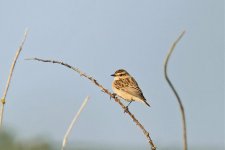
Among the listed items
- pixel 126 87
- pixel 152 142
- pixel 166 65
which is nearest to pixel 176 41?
pixel 166 65

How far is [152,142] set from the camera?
7.93ft

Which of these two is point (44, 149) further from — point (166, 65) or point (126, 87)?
point (166, 65)

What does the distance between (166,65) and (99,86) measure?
1355mm

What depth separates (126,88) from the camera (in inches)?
350

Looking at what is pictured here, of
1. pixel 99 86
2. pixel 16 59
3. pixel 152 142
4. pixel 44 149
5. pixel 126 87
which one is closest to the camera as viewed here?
pixel 152 142

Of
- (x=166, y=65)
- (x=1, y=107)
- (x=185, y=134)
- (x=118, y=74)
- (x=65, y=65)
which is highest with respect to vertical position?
(x=118, y=74)

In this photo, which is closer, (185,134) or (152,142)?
(185,134)

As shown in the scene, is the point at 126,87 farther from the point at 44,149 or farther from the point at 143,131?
the point at 143,131

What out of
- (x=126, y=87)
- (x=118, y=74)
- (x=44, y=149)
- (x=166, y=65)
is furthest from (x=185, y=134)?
(x=44, y=149)

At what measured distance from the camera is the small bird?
8414 mm

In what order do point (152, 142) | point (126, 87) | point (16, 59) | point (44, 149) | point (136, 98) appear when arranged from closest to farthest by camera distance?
point (152, 142) → point (16, 59) → point (136, 98) → point (126, 87) → point (44, 149)

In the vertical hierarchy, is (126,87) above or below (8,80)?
above

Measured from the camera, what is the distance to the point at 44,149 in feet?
37.4

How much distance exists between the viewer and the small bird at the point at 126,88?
841 cm
